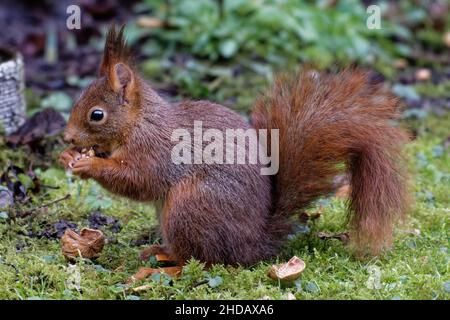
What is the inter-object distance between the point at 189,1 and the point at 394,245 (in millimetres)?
3545

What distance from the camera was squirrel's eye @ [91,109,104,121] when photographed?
3248 mm

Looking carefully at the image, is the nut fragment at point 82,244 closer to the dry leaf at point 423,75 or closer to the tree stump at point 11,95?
the tree stump at point 11,95

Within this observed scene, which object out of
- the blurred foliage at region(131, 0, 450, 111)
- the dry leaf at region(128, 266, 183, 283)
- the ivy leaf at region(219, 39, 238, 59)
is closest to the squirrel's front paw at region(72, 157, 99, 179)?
the dry leaf at region(128, 266, 183, 283)

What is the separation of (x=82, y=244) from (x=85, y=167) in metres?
0.34

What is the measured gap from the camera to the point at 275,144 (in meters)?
3.25

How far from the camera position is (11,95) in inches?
178

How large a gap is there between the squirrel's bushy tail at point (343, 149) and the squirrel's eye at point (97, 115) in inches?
26.3

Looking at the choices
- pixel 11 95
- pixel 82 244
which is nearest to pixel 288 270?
pixel 82 244

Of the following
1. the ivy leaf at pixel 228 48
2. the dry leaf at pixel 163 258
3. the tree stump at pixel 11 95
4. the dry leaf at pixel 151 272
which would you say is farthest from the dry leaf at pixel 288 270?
the ivy leaf at pixel 228 48

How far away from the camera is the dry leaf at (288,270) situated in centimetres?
298

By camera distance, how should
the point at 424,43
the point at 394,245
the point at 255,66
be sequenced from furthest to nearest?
the point at 424,43
the point at 255,66
the point at 394,245

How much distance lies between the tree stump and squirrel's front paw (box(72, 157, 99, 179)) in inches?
58.8

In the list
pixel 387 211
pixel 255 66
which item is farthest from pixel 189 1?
pixel 387 211
